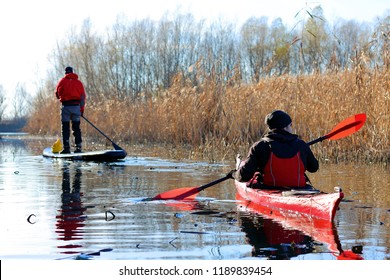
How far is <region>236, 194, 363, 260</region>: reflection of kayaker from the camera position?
5340 mm

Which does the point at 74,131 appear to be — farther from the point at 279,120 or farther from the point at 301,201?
the point at 301,201

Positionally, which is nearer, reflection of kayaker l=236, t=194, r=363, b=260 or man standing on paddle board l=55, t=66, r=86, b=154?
reflection of kayaker l=236, t=194, r=363, b=260

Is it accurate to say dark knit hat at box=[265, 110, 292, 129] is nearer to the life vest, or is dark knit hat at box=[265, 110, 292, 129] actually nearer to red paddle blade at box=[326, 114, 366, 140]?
the life vest

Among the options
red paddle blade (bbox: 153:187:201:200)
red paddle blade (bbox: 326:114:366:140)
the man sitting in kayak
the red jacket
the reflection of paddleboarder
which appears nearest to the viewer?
the reflection of paddleboarder

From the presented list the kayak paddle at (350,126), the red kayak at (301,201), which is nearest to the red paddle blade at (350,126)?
the kayak paddle at (350,126)

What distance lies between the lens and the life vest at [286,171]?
7348mm

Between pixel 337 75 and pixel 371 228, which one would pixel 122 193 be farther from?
pixel 337 75

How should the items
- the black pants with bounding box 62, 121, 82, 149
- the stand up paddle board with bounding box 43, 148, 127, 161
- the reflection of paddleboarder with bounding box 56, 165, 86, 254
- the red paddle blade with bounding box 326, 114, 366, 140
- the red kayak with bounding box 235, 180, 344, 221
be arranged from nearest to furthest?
the reflection of paddleboarder with bounding box 56, 165, 86, 254, the red kayak with bounding box 235, 180, 344, 221, the red paddle blade with bounding box 326, 114, 366, 140, the stand up paddle board with bounding box 43, 148, 127, 161, the black pants with bounding box 62, 121, 82, 149

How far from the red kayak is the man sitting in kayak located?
18 centimetres

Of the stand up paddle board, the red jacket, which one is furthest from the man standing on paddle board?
the stand up paddle board

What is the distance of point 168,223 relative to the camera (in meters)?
6.63

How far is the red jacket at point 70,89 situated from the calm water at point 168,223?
393cm

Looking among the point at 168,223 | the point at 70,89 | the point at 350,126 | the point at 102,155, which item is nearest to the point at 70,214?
the point at 168,223

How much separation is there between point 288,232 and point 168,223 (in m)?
1.11
